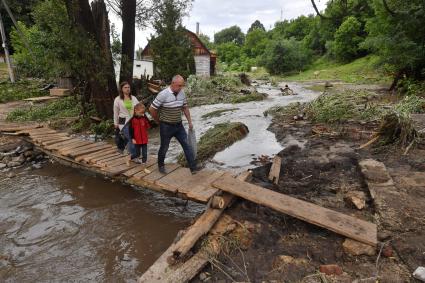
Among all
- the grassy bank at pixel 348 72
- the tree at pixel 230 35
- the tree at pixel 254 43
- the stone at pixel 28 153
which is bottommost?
the stone at pixel 28 153

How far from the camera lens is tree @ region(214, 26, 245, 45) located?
87725 millimetres

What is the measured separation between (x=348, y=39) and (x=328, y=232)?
127 ft

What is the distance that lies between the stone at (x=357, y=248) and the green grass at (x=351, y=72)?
735 inches

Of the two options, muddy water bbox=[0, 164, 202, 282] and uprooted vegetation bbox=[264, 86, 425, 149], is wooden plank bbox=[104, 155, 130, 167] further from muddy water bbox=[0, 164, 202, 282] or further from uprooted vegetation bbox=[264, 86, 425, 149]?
uprooted vegetation bbox=[264, 86, 425, 149]

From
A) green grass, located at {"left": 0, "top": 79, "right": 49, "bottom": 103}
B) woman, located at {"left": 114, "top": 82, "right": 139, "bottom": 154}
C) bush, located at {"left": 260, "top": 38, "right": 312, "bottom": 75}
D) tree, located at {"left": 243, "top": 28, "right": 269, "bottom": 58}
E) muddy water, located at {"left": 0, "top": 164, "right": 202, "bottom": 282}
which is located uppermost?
tree, located at {"left": 243, "top": 28, "right": 269, "bottom": 58}

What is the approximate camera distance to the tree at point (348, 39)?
119ft

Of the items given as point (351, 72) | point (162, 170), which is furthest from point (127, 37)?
point (351, 72)

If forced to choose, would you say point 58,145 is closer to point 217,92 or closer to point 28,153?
point 28,153

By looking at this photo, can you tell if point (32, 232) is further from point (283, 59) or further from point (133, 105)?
point (283, 59)

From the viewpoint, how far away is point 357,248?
3.31 metres

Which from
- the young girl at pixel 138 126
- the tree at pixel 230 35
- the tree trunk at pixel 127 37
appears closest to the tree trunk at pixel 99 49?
the tree trunk at pixel 127 37

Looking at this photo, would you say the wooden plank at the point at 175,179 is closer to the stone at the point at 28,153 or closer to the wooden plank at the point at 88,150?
the wooden plank at the point at 88,150

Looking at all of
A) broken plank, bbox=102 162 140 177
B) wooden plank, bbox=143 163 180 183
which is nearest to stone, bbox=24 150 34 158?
broken plank, bbox=102 162 140 177

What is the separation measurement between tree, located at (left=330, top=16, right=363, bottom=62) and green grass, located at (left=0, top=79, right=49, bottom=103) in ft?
106
